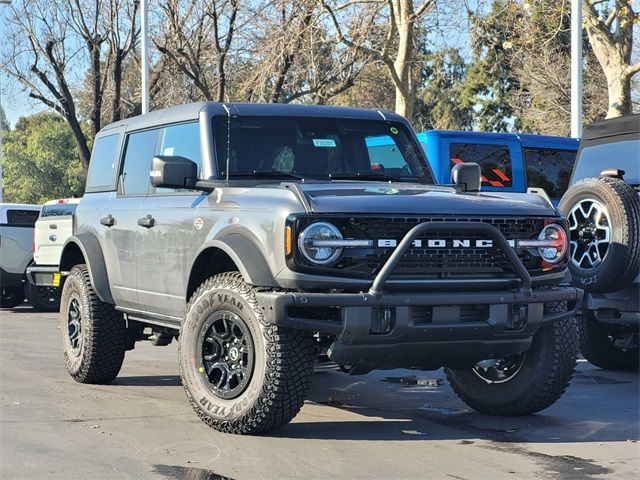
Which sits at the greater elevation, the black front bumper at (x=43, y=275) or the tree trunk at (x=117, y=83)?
the tree trunk at (x=117, y=83)

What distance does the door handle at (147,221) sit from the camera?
7.27 meters

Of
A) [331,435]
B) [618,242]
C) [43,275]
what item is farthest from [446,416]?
[43,275]

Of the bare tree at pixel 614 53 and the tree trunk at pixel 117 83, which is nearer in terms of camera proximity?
the bare tree at pixel 614 53

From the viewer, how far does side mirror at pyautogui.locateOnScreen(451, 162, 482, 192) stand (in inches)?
282

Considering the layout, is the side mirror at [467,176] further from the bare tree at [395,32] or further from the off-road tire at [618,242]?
the bare tree at [395,32]

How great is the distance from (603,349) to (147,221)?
4301 mm

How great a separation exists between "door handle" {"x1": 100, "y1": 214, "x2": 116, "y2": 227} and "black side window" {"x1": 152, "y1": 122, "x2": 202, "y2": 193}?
0.59 meters

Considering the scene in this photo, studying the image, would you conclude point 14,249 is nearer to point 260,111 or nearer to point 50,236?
point 50,236

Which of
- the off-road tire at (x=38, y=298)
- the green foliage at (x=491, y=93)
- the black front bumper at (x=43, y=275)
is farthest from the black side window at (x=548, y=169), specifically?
the green foliage at (x=491, y=93)

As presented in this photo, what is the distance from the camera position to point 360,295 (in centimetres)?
556

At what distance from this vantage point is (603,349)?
30.1 ft

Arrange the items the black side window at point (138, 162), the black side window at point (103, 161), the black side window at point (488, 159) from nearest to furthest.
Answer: the black side window at point (138, 162) < the black side window at point (103, 161) < the black side window at point (488, 159)

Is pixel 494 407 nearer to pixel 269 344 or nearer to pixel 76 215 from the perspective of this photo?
pixel 269 344

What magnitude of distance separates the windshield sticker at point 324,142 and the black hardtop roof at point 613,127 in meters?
2.74
